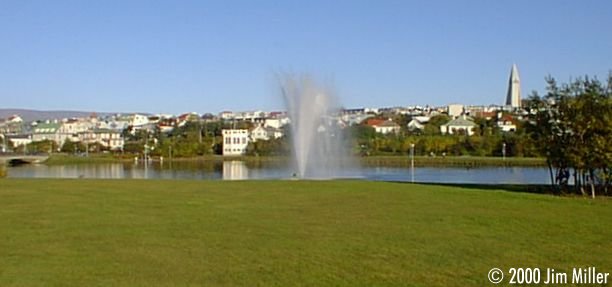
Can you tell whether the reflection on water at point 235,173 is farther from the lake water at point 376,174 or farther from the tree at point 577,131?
the tree at point 577,131

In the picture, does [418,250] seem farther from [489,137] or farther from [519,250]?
[489,137]

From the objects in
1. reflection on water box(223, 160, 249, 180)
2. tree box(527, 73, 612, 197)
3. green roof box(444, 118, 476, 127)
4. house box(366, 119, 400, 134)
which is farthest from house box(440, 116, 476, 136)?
tree box(527, 73, 612, 197)

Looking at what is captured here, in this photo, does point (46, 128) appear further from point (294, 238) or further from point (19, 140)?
point (294, 238)

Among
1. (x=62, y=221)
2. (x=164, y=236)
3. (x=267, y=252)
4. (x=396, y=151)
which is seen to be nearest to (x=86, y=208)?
(x=62, y=221)

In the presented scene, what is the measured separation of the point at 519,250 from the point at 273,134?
10829 cm

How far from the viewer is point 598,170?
22.9 meters

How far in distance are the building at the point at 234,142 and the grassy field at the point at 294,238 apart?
273ft

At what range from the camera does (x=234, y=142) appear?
347ft

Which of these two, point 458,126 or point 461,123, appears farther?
point 461,123

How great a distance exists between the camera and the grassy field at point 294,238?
933 centimetres

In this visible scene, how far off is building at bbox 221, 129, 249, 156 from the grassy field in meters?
83.2

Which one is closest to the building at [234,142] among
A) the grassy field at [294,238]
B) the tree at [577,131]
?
the tree at [577,131]

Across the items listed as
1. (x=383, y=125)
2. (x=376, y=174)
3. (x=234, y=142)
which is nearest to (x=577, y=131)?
(x=376, y=174)

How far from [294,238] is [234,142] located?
3697 inches
